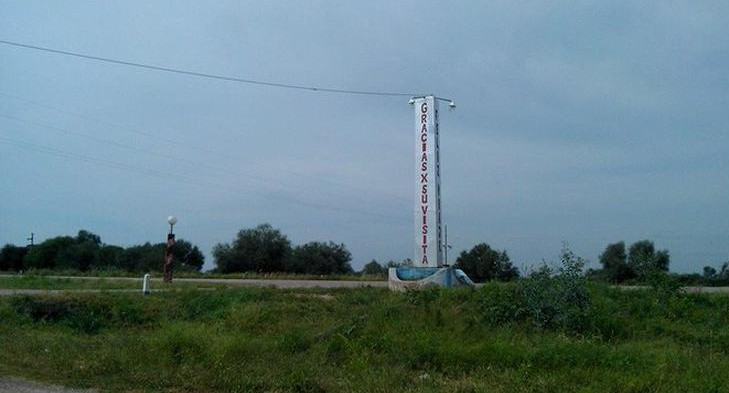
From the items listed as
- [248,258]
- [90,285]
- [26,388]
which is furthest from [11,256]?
[26,388]

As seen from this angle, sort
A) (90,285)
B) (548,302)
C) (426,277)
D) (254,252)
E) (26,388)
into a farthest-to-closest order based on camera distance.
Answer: (254,252), (90,285), (426,277), (548,302), (26,388)

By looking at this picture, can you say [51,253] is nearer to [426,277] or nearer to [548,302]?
[426,277]

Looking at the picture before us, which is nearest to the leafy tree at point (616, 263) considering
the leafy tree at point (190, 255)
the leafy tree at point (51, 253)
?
the leafy tree at point (190, 255)

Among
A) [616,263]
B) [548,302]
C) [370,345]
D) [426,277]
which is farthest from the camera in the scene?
[616,263]

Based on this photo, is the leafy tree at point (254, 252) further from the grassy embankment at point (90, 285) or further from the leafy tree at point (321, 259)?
the grassy embankment at point (90, 285)

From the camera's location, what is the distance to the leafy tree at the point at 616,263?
122 feet

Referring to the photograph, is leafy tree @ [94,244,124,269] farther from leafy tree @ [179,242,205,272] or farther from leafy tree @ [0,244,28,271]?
leafy tree @ [0,244,28,271]

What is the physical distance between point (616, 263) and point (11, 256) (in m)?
67.8

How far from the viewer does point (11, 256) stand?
260 ft

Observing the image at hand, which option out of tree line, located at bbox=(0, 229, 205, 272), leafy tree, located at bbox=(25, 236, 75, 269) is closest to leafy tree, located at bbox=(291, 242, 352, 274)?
tree line, located at bbox=(0, 229, 205, 272)

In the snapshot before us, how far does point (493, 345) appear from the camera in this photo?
38.8ft

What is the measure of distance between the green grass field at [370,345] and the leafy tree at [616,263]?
18262 millimetres

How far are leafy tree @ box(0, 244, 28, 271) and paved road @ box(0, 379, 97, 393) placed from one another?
7340 centimetres

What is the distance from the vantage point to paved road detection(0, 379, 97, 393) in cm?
985
